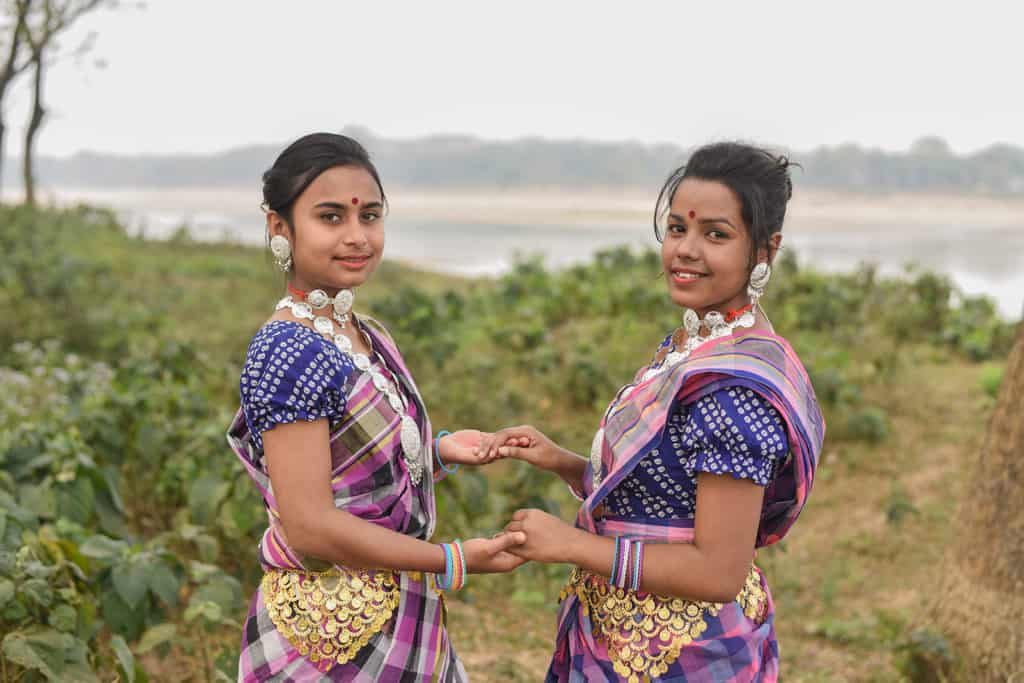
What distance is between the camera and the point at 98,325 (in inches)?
314

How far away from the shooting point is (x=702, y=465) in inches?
69.6

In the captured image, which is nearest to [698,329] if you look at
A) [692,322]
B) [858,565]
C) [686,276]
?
[692,322]

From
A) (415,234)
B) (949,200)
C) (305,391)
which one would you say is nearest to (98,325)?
(305,391)

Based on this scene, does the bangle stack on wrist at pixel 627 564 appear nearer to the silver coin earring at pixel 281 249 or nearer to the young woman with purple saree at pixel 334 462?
the young woman with purple saree at pixel 334 462

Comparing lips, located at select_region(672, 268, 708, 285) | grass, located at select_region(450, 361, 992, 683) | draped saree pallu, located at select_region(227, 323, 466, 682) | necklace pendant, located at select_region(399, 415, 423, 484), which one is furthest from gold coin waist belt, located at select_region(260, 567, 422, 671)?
grass, located at select_region(450, 361, 992, 683)

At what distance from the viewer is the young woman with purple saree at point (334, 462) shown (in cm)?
183

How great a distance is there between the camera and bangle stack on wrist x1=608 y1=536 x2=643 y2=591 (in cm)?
185

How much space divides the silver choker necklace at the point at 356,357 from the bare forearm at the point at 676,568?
0.42 metres

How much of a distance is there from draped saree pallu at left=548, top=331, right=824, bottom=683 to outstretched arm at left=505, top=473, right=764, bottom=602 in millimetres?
76

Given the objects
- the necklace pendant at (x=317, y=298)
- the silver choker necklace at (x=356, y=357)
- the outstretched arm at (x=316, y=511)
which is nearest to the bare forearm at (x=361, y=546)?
the outstretched arm at (x=316, y=511)

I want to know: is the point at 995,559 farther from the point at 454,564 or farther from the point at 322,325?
the point at 322,325

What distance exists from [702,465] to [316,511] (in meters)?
0.76

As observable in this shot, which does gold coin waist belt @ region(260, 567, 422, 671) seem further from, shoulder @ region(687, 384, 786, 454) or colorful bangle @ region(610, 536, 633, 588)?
shoulder @ region(687, 384, 786, 454)

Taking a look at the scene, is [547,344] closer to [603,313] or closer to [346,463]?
[603,313]
